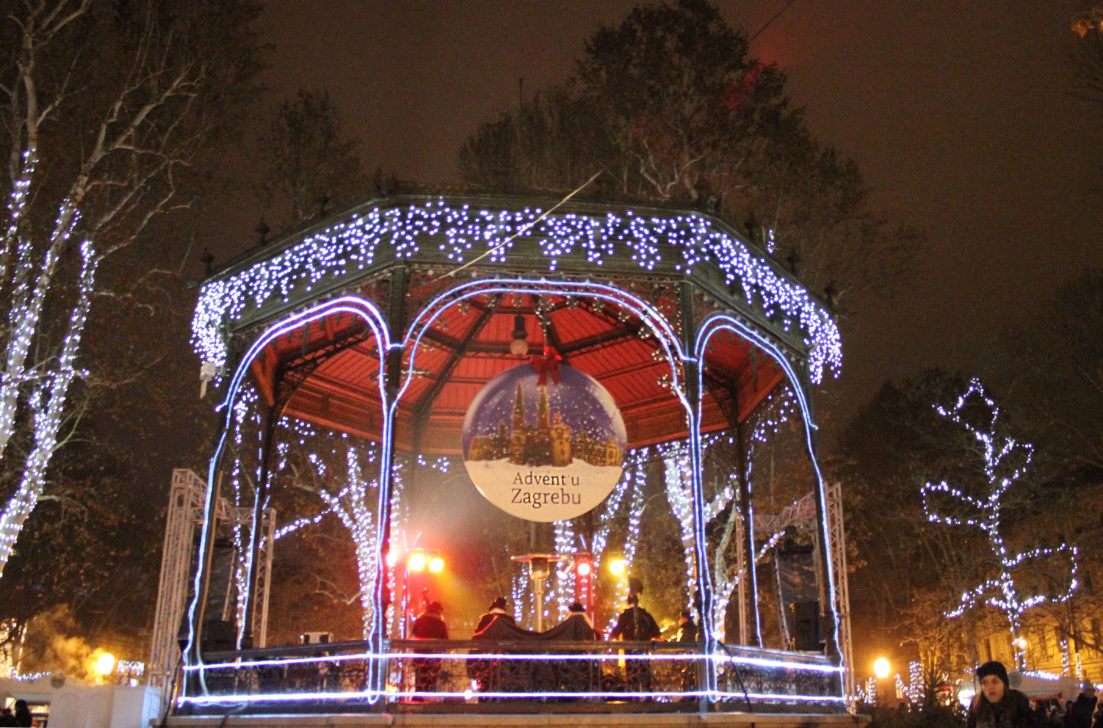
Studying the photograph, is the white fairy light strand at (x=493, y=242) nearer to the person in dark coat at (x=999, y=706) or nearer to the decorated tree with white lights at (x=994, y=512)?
the person in dark coat at (x=999, y=706)

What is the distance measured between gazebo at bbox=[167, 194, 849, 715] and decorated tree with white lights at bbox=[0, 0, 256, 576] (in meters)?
5.01

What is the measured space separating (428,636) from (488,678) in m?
1.87

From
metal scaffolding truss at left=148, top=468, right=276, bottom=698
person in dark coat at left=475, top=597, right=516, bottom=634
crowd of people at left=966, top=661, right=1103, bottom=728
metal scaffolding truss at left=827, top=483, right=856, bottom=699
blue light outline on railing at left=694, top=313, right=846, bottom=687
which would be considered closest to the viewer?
crowd of people at left=966, top=661, right=1103, bottom=728

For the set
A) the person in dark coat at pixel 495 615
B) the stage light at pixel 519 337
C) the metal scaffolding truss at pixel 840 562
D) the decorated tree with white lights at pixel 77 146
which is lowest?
the person in dark coat at pixel 495 615

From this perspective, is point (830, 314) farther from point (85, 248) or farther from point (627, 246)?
point (85, 248)

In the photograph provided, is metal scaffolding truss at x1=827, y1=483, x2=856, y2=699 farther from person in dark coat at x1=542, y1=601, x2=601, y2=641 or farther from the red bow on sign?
person in dark coat at x1=542, y1=601, x2=601, y2=641

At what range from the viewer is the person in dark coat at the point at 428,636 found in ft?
30.5

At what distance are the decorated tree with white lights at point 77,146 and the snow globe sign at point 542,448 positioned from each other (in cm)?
900

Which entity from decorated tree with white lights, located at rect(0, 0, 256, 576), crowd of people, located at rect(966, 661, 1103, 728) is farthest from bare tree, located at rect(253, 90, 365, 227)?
crowd of people, located at rect(966, 661, 1103, 728)

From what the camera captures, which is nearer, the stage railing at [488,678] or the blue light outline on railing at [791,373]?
the stage railing at [488,678]

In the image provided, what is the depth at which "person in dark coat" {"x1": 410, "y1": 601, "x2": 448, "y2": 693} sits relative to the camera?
9.31m

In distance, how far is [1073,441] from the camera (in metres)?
31.6

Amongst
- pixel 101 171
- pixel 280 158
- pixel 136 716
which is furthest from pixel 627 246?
pixel 280 158

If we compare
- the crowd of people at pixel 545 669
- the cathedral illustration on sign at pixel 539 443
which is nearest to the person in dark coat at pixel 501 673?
the crowd of people at pixel 545 669
